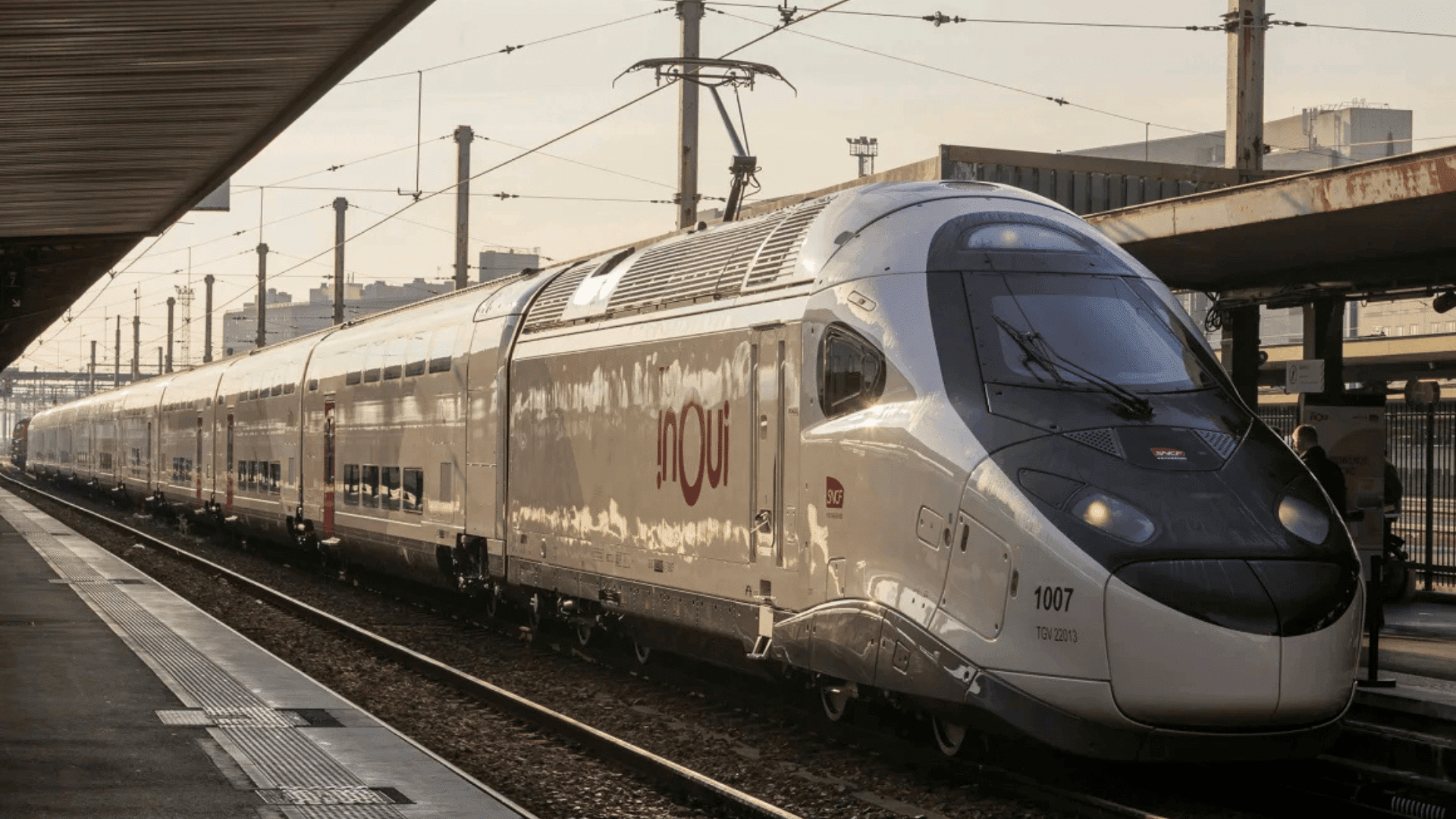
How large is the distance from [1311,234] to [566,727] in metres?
7.12

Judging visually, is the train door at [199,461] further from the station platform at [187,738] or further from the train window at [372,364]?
the station platform at [187,738]

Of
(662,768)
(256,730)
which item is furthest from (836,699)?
(256,730)

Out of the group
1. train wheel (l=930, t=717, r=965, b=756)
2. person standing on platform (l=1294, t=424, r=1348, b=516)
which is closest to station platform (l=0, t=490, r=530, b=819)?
train wheel (l=930, t=717, r=965, b=756)

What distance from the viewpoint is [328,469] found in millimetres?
24016

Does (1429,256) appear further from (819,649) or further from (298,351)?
(298,351)

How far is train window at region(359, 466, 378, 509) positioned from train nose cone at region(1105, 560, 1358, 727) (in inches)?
570

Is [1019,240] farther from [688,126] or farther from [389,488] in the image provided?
[688,126]

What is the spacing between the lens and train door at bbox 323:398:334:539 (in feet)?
78.2

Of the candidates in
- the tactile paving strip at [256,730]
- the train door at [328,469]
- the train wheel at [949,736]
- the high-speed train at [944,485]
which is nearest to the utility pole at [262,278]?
the train door at [328,469]

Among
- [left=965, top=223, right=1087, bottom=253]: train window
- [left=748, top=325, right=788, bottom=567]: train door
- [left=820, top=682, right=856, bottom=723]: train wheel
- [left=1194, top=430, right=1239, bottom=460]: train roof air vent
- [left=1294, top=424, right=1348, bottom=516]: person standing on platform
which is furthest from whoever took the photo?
[left=1294, top=424, right=1348, bottom=516]: person standing on platform

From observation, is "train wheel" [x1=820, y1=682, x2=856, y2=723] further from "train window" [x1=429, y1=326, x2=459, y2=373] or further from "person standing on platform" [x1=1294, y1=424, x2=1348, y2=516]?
"train window" [x1=429, y1=326, x2=459, y2=373]

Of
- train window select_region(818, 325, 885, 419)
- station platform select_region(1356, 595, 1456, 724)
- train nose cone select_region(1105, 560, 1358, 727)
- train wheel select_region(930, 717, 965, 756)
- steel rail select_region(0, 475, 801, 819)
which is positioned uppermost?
train window select_region(818, 325, 885, 419)

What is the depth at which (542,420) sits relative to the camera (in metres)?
15.2

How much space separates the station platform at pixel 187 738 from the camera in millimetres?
8703
